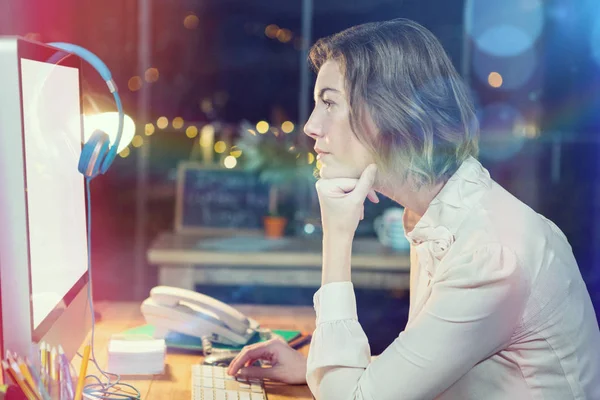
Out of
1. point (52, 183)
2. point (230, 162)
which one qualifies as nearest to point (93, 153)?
point (52, 183)

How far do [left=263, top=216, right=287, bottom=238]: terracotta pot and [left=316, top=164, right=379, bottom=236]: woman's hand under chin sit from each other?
7.24ft

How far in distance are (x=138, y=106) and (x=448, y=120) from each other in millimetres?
4211

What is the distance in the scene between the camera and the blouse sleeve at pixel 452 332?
3.55ft

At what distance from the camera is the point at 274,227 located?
3.49 m

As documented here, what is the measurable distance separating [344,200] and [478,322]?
31 cm

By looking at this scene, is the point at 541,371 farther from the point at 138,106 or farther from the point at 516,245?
the point at 138,106

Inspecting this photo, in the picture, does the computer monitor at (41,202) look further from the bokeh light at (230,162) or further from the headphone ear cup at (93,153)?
the bokeh light at (230,162)

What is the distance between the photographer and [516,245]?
113cm

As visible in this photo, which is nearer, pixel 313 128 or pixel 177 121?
pixel 313 128

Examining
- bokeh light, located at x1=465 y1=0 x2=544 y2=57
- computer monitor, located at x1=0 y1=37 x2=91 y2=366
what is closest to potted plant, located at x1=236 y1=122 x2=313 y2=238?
bokeh light, located at x1=465 y1=0 x2=544 y2=57

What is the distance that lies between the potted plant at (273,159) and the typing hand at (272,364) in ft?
7.11

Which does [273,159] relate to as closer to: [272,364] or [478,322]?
[272,364]

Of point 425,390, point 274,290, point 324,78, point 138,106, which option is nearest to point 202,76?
point 138,106

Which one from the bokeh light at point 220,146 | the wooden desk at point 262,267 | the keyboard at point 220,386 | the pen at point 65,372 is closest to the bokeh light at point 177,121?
the bokeh light at point 220,146
